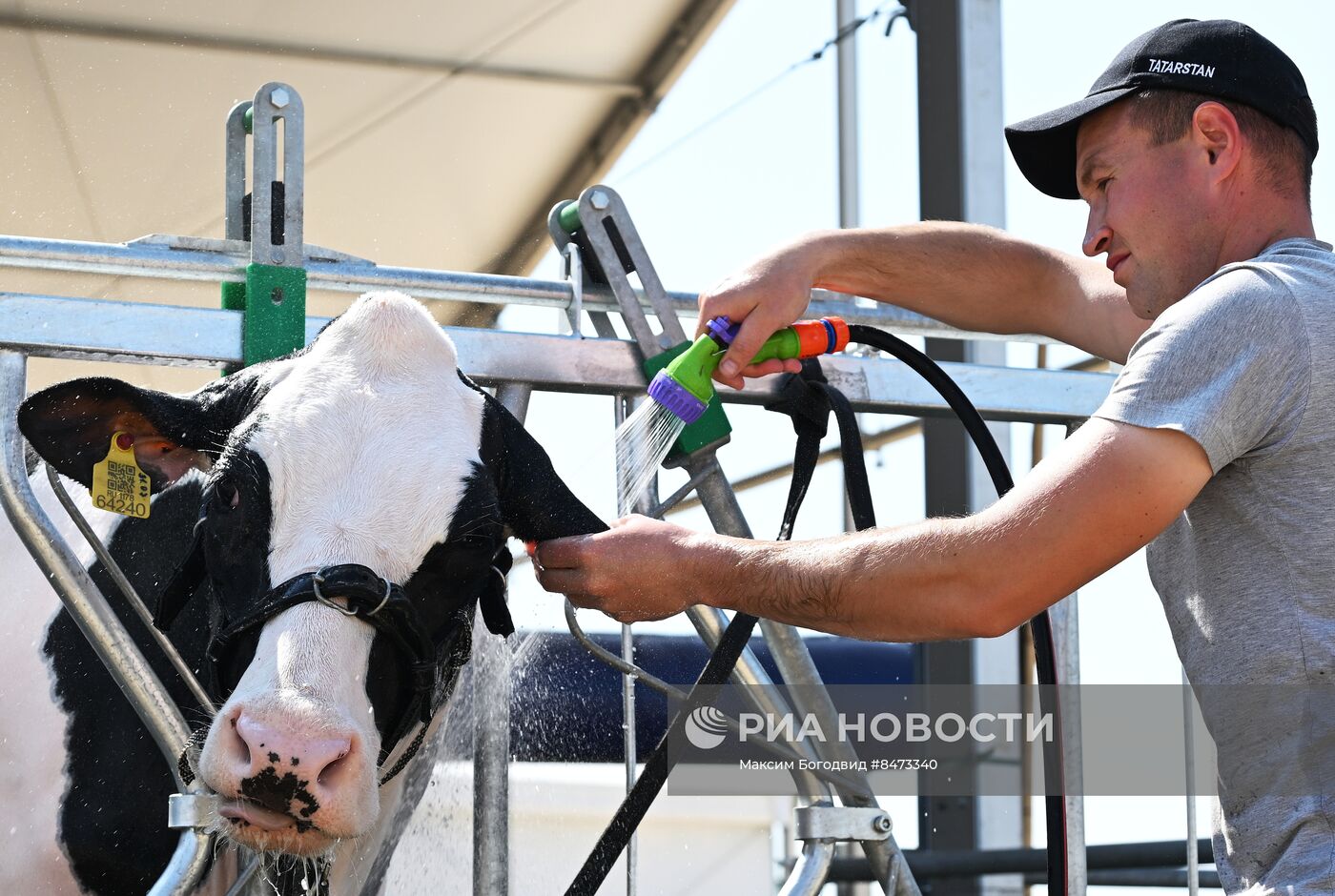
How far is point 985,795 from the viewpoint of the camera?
495 centimetres

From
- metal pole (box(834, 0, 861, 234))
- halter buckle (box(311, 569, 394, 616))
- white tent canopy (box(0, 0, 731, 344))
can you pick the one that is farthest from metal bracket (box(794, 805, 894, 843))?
white tent canopy (box(0, 0, 731, 344))

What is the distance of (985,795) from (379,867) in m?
2.81

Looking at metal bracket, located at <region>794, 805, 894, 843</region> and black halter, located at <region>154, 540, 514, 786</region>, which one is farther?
metal bracket, located at <region>794, 805, 894, 843</region>

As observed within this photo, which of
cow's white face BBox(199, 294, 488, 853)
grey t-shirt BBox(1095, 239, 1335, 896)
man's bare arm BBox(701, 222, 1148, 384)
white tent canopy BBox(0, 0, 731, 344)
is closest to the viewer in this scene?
grey t-shirt BBox(1095, 239, 1335, 896)

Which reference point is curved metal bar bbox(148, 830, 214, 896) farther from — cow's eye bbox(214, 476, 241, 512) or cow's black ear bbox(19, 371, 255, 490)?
cow's black ear bbox(19, 371, 255, 490)

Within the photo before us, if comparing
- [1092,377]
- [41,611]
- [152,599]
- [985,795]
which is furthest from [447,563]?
[985,795]

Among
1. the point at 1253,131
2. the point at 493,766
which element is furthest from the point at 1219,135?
the point at 493,766

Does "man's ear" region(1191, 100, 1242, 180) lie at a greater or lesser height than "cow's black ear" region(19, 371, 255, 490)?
greater

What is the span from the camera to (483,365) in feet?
8.57

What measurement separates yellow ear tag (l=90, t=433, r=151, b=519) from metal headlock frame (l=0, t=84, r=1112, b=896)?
0.15m

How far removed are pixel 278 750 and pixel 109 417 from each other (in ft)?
2.83

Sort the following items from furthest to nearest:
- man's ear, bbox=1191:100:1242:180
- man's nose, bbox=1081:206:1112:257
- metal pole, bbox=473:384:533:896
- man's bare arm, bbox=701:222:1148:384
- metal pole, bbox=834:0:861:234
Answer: metal pole, bbox=834:0:861:234, man's bare arm, bbox=701:222:1148:384, metal pole, bbox=473:384:533:896, man's nose, bbox=1081:206:1112:257, man's ear, bbox=1191:100:1242:180

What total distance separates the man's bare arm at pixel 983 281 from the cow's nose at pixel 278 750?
1.20 meters

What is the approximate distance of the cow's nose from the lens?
1787 millimetres
